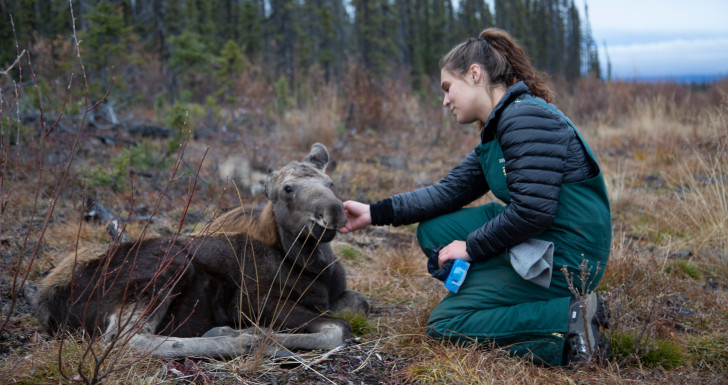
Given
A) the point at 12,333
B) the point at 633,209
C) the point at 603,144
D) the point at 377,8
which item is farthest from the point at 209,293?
the point at 377,8

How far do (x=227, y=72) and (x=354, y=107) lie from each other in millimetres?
4445

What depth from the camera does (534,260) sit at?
11.1ft

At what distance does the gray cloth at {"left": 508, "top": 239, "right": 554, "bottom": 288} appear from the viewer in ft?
11.2

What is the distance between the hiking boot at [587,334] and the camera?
3.38 metres

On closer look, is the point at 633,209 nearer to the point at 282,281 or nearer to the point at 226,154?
the point at 282,281

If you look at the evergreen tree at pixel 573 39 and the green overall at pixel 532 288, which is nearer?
the green overall at pixel 532 288

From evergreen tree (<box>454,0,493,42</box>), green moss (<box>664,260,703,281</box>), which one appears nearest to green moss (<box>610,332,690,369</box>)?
green moss (<box>664,260,703,281</box>)

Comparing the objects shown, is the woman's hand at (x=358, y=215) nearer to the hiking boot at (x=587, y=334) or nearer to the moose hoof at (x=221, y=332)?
the moose hoof at (x=221, y=332)

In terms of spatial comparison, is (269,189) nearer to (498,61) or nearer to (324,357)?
(324,357)

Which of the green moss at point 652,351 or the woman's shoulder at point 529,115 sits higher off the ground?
the woman's shoulder at point 529,115

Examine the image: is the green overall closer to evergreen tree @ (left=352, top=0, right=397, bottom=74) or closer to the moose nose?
the moose nose

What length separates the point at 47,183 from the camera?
7551 millimetres

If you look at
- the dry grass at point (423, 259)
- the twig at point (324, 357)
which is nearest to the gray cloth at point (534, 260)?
the dry grass at point (423, 259)

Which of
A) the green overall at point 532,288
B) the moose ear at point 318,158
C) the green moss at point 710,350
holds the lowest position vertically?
the green moss at point 710,350
